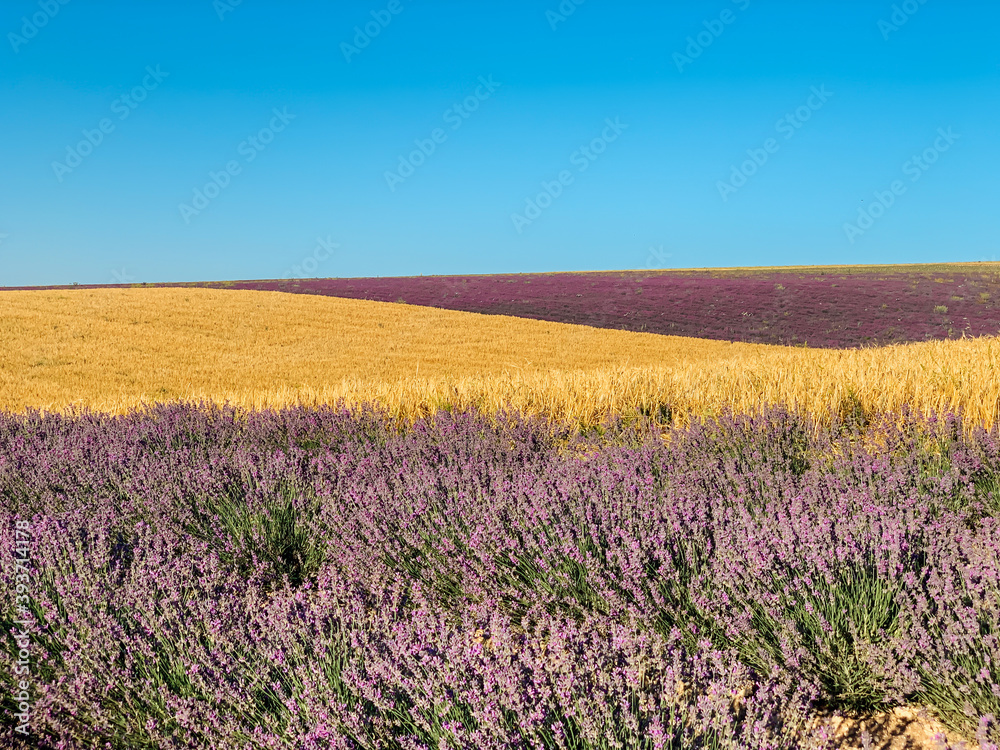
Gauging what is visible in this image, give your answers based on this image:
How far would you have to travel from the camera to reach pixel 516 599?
2.29 m

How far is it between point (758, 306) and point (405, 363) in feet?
54.6

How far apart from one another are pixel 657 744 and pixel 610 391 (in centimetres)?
410

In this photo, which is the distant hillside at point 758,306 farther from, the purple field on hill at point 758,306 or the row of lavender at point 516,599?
the row of lavender at point 516,599

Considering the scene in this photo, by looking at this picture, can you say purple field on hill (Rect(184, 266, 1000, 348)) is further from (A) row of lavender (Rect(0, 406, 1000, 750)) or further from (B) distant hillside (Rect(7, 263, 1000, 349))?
(A) row of lavender (Rect(0, 406, 1000, 750))

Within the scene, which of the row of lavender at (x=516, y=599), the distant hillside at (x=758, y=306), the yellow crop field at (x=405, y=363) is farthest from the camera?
the distant hillside at (x=758, y=306)

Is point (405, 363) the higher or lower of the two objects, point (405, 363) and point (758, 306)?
the lower

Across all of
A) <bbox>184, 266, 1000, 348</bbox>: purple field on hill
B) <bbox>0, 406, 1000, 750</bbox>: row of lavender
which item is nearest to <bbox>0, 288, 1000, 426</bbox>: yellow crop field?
<bbox>0, 406, 1000, 750</bbox>: row of lavender

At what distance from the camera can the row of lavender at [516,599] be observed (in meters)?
1.41

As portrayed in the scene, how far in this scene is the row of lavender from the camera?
1.41 m

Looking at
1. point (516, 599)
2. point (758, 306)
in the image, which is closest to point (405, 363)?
point (516, 599)

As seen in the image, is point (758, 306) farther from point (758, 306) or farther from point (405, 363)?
point (405, 363)

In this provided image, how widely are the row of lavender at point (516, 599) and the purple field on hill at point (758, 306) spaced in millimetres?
17805

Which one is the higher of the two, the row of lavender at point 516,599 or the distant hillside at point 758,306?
the distant hillside at point 758,306

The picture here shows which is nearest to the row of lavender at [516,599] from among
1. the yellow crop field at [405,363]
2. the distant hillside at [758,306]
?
the yellow crop field at [405,363]
